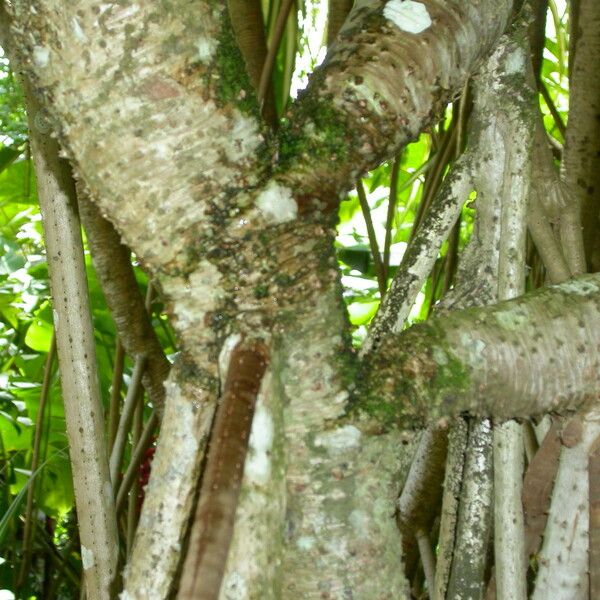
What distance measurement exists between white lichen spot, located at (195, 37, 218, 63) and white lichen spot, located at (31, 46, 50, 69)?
79mm

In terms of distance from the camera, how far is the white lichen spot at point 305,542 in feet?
1.85

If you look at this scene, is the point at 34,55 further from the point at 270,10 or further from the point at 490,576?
the point at 270,10

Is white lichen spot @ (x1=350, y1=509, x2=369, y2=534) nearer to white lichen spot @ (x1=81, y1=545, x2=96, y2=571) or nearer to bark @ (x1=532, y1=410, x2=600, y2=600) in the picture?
bark @ (x1=532, y1=410, x2=600, y2=600)

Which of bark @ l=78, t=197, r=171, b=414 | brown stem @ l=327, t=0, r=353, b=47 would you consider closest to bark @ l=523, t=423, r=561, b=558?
bark @ l=78, t=197, r=171, b=414

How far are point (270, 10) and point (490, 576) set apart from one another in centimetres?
90

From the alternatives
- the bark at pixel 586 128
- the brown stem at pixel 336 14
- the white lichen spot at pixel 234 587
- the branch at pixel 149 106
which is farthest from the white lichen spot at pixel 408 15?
the bark at pixel 586 128

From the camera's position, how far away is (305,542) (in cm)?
57

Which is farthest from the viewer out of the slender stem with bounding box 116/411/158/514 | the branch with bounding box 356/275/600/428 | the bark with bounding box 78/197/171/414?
the slender stem with bounding box 116/411/158/514

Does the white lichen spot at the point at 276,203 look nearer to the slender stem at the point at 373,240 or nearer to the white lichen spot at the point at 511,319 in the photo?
the white lichen spot at the point at 511,319

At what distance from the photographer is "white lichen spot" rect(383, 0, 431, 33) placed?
0.58 m

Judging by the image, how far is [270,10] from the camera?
1.45m

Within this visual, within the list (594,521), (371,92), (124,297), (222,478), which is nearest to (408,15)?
(371,92)

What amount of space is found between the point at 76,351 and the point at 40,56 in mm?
446

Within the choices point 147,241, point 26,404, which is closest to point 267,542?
point 147,241
